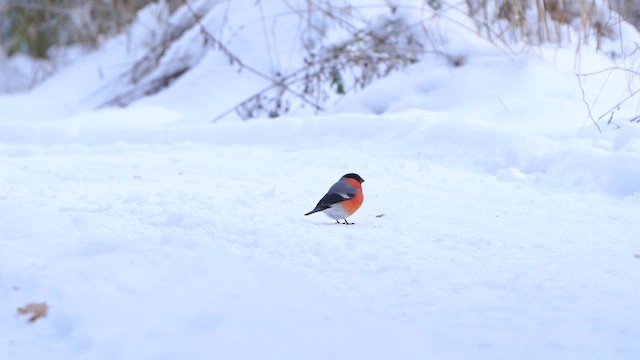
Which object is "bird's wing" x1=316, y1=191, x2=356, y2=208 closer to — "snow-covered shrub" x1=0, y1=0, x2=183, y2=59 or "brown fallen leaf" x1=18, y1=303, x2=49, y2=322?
"brown fallen leaf" x1=18, y1=303, x2=49, y2=322

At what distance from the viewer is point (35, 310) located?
259 centimetres

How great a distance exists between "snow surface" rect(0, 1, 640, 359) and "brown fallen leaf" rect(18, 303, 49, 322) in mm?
29

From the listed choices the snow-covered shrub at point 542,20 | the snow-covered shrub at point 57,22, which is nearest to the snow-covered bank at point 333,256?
the snow-covered shrub at point 542,20

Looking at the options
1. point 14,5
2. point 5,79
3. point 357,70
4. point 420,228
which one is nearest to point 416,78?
point 357,70

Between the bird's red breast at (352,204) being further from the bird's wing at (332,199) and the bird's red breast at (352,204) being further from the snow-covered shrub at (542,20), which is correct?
the snow-covered shrub at (542,20)

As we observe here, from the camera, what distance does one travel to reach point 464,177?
14.5ft

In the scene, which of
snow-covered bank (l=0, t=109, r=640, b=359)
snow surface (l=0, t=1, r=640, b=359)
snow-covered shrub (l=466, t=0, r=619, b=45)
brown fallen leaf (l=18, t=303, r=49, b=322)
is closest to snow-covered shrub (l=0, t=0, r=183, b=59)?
snow-covered shrub (l=466, t=0, r=619, b=45)

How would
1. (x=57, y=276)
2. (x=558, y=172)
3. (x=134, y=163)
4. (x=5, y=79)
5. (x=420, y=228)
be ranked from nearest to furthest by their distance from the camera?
(x=57, y=276)
(x=420, y=228)
(x=558, y=172)
(x=134, y=163)
(x=5, y=79)

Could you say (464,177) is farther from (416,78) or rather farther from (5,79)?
(5,79)

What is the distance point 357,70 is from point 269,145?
5.52 feet

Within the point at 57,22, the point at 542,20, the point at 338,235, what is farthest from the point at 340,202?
the point at 57,22

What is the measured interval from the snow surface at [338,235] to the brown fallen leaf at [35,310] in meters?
0.03

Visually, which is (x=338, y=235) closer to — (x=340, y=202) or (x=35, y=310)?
(x=340, y=202)

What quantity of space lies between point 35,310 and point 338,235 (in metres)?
1.08
